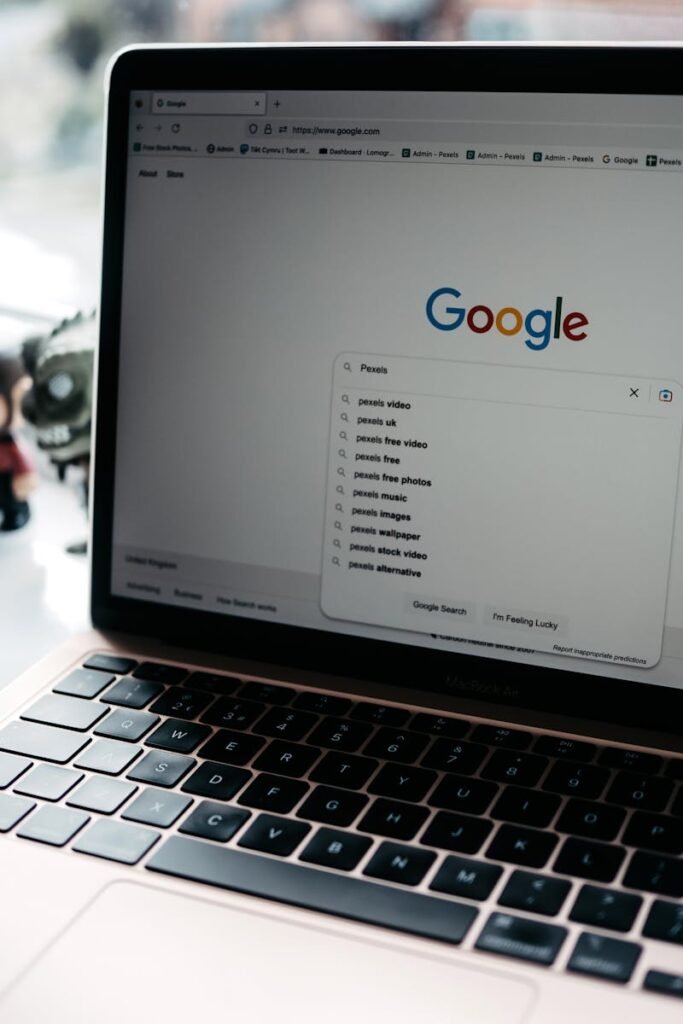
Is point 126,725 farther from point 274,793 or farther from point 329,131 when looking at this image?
point 329,131

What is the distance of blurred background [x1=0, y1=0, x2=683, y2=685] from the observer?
32.1 inches

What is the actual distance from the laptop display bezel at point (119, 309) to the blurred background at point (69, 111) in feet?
0.49

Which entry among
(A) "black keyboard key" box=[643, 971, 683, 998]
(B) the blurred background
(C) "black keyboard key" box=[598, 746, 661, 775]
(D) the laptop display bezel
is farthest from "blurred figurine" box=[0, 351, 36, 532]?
(A) "black keyboard key" box=[643, 971, 683, 998]

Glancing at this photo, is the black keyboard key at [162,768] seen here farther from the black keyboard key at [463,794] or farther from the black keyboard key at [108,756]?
the black keyboard key at [463,794]

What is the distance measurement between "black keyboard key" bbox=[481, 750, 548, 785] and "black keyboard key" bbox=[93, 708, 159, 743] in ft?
0.64

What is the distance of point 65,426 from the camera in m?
0.89

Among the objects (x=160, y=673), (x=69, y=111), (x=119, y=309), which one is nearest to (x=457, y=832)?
(x=160, y=673)

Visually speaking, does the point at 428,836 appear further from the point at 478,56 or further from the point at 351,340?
the point at 478,56

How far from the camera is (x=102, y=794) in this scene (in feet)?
1.85

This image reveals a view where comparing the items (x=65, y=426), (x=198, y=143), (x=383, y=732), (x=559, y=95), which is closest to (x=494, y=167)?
(x=559, y=95)

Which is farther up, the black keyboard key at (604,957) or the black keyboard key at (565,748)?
the black keyboard key at (565,748)

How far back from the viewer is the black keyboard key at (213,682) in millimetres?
665

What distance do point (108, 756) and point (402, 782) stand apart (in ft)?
0.54

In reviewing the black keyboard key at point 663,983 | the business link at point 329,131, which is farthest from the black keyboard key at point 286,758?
the business link at point 329,131
